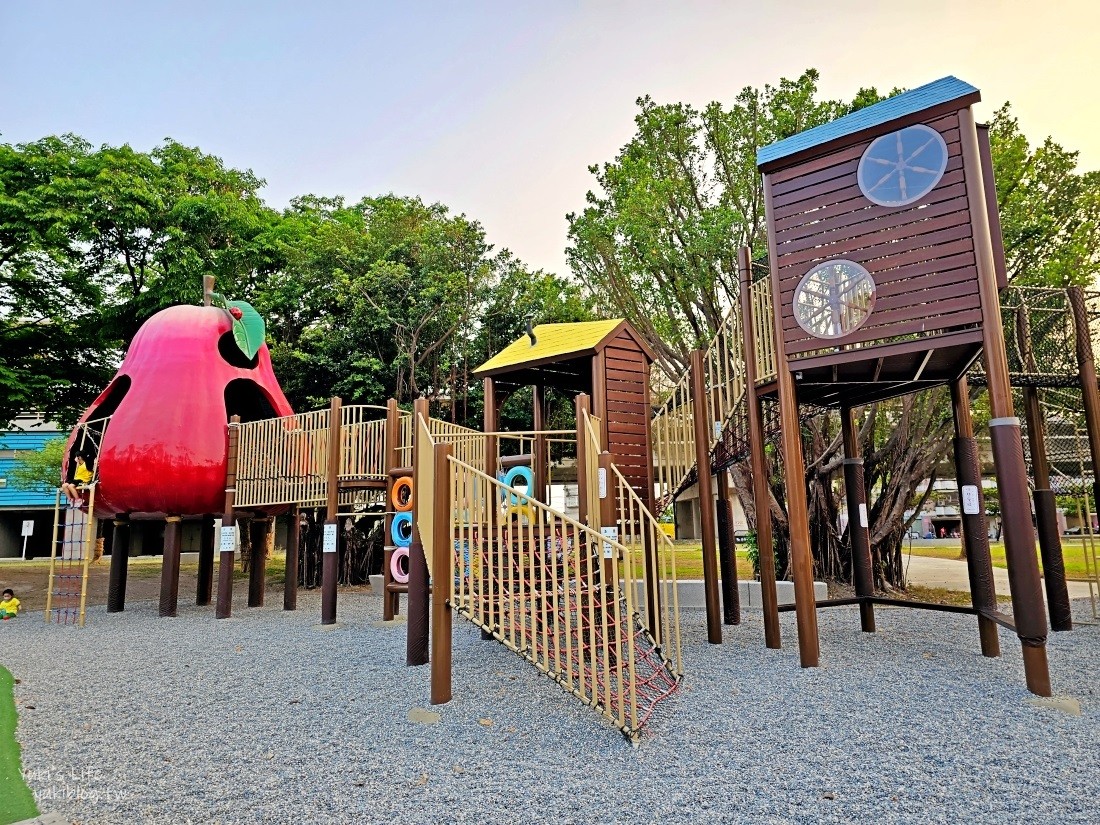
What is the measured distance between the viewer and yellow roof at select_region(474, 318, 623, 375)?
30.5 feet

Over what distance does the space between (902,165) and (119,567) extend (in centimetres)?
1470

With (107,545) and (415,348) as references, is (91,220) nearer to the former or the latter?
(415,348)

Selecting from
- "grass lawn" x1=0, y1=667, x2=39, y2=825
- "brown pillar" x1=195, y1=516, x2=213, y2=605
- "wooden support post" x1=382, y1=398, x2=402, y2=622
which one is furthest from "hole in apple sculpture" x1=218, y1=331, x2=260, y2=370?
"grass lawn" x1=0, y1=667, x2=39, y2=825

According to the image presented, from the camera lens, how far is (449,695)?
6109 millimetres

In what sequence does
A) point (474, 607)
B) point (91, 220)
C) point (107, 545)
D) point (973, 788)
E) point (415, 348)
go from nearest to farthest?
point (973, 788) < point (474, 607) < point (91, 220) < point (415, 348) < point (107, 545)

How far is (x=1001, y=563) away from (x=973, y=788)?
19315mm

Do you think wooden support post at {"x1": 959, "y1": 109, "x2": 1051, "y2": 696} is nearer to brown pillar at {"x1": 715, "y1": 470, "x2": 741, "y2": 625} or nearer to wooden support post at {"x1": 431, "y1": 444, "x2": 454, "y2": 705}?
brown pillar at {"x1": 715, "y1": 470, "x2": 741, "y2": 625}

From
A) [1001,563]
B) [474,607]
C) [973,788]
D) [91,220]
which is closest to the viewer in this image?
[973,788]

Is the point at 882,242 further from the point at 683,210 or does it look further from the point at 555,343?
the point at 683,210

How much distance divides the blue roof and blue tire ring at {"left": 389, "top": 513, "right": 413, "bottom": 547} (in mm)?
7660

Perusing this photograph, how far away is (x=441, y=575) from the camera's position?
19.4ft

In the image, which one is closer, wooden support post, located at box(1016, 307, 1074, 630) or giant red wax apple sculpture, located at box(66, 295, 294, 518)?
wooden support post, located at box(1016, 307, 1074, 630)

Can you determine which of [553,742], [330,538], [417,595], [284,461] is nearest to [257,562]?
[284,461]

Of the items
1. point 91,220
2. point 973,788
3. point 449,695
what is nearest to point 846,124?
point 973,788
